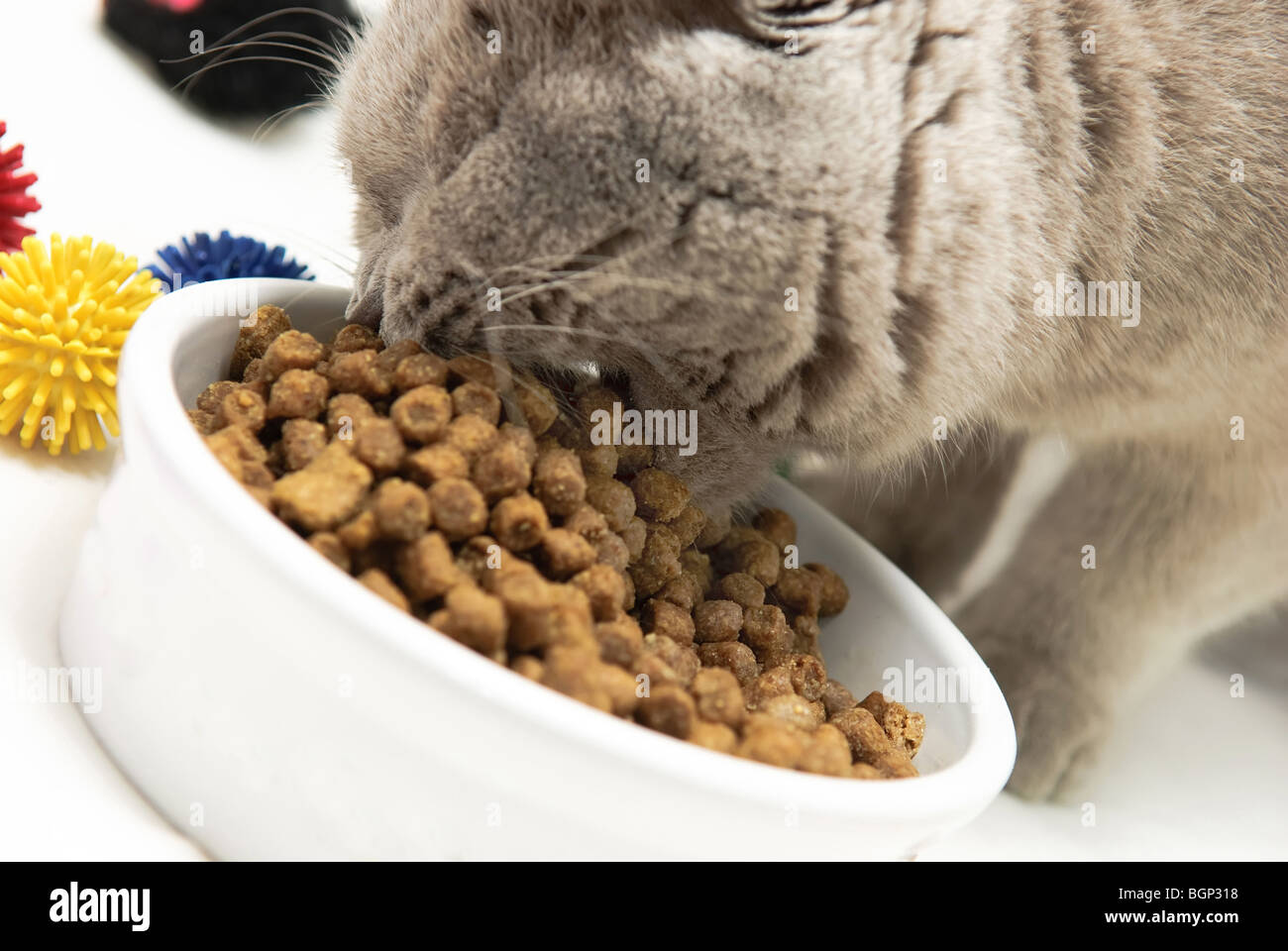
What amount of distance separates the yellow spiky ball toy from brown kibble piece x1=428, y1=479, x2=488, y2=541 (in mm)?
321

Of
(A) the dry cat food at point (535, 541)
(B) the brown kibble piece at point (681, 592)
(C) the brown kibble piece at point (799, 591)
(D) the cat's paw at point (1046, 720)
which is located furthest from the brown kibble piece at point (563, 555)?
(D) the cat's paw at point (1046, 720)

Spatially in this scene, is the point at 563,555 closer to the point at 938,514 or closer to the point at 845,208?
the point at 845,208

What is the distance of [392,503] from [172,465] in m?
0.10

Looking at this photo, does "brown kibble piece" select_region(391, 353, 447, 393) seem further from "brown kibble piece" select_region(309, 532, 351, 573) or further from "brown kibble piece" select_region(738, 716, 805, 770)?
"brown kibble piece" select_region(738, 716, 805, 770)

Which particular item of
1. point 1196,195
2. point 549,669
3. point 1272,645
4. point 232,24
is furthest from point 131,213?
point 1272,645

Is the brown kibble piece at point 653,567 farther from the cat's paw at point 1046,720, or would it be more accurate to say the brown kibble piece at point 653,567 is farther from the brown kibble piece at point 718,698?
the cat's paw at point 1046,720

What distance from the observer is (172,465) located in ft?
1.63

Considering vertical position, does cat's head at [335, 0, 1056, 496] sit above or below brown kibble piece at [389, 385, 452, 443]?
above

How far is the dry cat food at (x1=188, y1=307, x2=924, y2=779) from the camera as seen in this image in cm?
51

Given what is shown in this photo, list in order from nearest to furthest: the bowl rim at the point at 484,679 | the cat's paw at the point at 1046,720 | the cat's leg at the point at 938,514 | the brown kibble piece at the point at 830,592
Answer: the bowl rim at the point at 484,679
the brown kibble piece at the point at 830,592
the cat's paw at the point at 1046,720
the cat's leg at the point at 938,514

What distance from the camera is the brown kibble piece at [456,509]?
0.55m

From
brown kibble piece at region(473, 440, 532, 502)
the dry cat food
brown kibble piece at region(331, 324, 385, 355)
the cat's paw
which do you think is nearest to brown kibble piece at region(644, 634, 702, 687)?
the dry cat food

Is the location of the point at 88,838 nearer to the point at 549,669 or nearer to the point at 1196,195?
the point at 549,669

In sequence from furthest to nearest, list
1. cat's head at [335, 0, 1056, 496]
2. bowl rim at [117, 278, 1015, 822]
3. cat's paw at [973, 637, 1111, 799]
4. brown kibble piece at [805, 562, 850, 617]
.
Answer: cat's paw at [973, 637, 1111, 799], brown kibble piece at [805, 562, 850, 617], cat's head at [335, 0, 1056, 496], bowl rim at [117, 278, 1015, 822]
